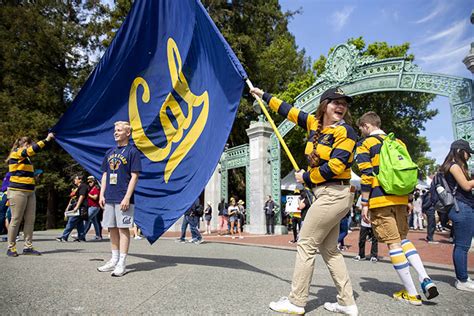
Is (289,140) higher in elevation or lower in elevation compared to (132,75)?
higher

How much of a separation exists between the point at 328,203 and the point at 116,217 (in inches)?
109

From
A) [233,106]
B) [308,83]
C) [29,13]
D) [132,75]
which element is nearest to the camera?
[233,106]

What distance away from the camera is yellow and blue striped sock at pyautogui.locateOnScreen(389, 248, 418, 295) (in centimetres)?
352

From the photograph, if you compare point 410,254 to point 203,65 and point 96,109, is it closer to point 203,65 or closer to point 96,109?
point 203,65

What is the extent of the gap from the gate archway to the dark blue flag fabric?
312 inches

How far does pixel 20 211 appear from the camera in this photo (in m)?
5.64

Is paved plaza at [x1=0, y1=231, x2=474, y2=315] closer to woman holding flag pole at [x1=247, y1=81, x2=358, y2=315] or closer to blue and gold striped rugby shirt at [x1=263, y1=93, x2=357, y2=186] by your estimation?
woman holding flag pole at [x1=247, y1=81, x2=358, y2=315]

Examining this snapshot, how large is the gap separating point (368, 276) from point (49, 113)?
2522 cm

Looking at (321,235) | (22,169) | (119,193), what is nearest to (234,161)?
(22,169)

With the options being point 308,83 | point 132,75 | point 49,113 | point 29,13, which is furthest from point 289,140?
point 132,75

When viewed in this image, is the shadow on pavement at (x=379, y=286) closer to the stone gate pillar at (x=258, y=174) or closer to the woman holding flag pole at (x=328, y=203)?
the woman holding flag pole at (x=328, y=203)

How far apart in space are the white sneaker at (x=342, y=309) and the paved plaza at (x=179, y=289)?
0.09 meters

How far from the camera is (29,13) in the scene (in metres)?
23.5

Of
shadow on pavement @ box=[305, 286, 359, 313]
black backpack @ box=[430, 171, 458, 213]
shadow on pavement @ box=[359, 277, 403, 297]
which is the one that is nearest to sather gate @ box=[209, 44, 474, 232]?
black backpack @ box=[430, 171, 458, 213]
